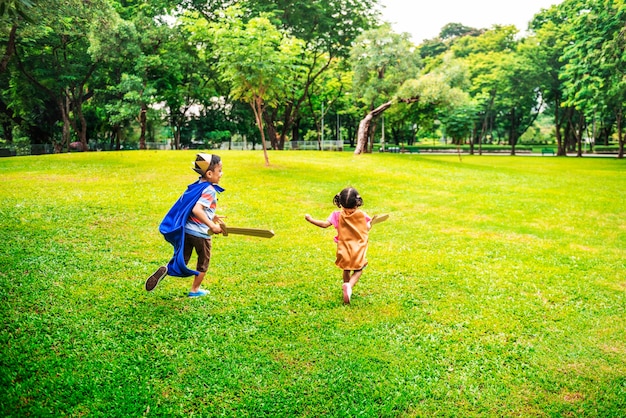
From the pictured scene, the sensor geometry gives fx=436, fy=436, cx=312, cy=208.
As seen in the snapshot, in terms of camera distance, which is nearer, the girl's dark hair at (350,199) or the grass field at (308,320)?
the grass field at (308,320)

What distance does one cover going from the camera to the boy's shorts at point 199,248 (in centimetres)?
628

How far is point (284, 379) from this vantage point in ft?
16.1

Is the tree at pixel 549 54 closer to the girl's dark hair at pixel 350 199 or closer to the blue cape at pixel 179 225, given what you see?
the girl's dark hair at pixel 350 199

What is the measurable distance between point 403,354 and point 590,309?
12.1 ft

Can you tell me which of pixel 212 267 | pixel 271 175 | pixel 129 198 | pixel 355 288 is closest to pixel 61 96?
pixel 271 175

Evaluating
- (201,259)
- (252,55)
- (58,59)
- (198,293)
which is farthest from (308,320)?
(58,59)

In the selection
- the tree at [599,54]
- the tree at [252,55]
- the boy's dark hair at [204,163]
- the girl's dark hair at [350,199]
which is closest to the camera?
the boy's dark hair at [204,163]

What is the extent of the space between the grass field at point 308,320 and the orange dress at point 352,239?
2.60ft

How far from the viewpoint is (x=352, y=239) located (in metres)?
6.62

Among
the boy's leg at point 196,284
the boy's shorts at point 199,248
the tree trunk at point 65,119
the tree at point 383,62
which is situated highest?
the tree at point 383,62

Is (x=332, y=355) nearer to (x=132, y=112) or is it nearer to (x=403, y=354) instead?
(x=403, y=354)

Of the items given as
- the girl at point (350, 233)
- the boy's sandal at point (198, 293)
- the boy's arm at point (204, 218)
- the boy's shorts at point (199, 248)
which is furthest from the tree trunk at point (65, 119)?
the girl at point (350, 233)

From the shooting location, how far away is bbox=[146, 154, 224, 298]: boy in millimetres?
6059

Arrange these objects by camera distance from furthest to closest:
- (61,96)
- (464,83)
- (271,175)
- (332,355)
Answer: (61,96) → (464,83) → (271,175) → (332,355)
